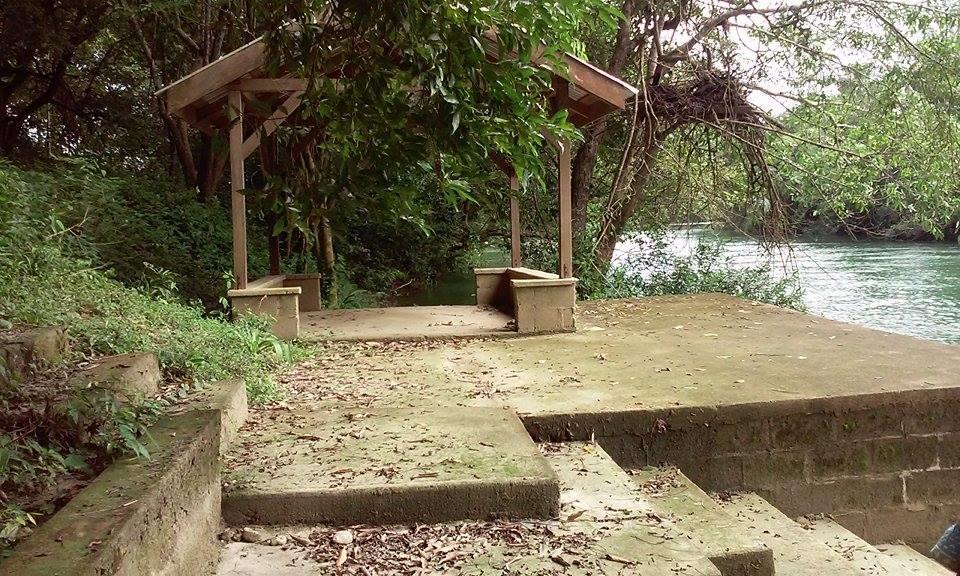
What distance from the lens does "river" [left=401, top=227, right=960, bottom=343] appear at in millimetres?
10477

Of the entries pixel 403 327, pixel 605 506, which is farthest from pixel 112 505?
pixel 403 327

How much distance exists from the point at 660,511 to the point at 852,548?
4.61 feet

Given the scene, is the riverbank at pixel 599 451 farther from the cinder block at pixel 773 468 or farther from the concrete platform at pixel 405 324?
the concrete platform at pixel 405 324

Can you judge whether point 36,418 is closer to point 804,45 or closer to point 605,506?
point 605,506

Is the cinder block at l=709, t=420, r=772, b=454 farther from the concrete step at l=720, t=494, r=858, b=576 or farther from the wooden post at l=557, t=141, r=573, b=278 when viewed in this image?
the wooden post at l=557, t=141, r=573, b=278

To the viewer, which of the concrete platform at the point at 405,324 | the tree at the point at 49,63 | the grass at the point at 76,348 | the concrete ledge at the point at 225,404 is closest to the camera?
the grass at the point at 76,348

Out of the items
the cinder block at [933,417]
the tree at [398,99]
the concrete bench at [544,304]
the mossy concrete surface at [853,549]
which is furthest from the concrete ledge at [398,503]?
the concrete bench at [544,304]

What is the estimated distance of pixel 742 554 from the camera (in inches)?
99.7

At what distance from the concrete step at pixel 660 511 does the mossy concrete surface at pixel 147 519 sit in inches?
50.0

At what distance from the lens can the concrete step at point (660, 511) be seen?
2461 mm

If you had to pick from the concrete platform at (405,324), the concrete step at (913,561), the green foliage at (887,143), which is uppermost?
the green foliage at (887,143)

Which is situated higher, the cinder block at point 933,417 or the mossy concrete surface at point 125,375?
the mossy concrete surface at point 125,375

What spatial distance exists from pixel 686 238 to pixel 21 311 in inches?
400

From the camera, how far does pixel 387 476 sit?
2.62 metres
